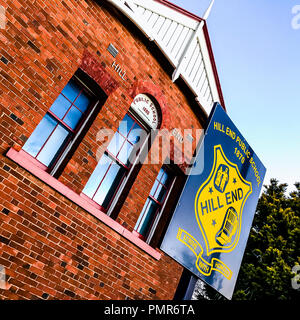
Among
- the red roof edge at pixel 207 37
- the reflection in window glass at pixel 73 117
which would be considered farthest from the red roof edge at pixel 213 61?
the reflection in window glass at pixel 73 117

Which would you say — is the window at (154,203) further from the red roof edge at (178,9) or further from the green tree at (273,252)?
the green tree at (273,252)

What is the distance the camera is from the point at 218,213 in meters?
3.94

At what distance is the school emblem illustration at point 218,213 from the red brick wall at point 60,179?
61.4 inches

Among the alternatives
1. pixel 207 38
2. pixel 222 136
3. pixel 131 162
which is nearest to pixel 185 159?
pixel 131 162

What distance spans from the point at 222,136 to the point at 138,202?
6.70ft

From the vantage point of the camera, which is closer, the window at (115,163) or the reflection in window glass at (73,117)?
the reflection in window glass at (73,117)

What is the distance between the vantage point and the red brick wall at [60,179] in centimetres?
340

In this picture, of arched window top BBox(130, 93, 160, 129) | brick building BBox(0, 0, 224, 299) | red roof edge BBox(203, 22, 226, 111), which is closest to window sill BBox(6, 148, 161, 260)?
brick building BBox(0, 0, 224, 299)

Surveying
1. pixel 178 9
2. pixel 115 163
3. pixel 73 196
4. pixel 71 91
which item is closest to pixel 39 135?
pixel 71 91

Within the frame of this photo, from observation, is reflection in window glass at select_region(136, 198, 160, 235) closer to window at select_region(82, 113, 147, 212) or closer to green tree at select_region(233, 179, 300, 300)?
window at select_region(82, 113, 147, 212)

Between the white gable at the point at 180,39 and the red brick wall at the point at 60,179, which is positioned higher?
the white gable at the point at 180,39

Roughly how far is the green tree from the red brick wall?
8.73 m

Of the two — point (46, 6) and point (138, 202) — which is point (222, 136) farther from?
point (46, 6)
